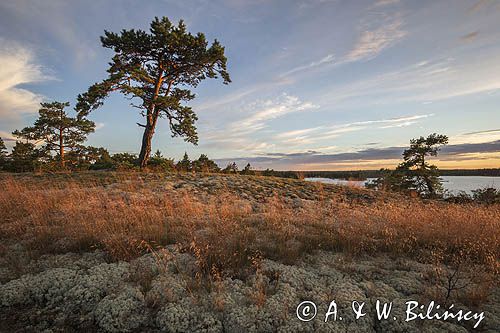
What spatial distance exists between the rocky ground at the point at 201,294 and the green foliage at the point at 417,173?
2408 cm

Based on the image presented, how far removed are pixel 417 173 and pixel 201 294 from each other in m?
29.8

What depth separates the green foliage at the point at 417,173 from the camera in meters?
26.1

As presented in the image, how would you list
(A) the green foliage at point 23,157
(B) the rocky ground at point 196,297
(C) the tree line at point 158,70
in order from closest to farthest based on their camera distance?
(B) the rocky ground at point 196,297 < (C) the tree line at point 158,70 < (A) the green foliage at point 23,157

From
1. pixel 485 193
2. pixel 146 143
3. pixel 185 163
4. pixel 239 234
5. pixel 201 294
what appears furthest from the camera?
pixel 185 163

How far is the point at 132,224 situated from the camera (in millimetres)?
6164

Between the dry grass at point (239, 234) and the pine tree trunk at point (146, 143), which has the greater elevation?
the pine tree trunk at point (146, 143)

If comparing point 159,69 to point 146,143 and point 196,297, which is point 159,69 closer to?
point 146,143

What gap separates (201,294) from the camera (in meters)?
3.48

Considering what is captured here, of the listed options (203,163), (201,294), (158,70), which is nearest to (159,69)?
(158,70)

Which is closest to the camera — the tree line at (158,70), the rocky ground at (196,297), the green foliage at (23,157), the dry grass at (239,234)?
the rocky ground at (196,297)

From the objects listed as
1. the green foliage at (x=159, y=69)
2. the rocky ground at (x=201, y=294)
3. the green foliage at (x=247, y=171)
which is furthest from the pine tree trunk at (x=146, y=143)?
the rocky ground at (x=201, y=294)

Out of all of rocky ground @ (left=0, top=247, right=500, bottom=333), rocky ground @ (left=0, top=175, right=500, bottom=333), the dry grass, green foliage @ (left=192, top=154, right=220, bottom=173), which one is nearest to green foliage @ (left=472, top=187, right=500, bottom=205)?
the dry grass

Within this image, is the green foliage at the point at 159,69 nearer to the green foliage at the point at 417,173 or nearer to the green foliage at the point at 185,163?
the green foliage at the point at 185,163

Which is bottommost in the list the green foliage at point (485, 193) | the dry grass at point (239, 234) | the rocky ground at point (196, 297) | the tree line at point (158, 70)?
the green foliage at point (485, 193)
